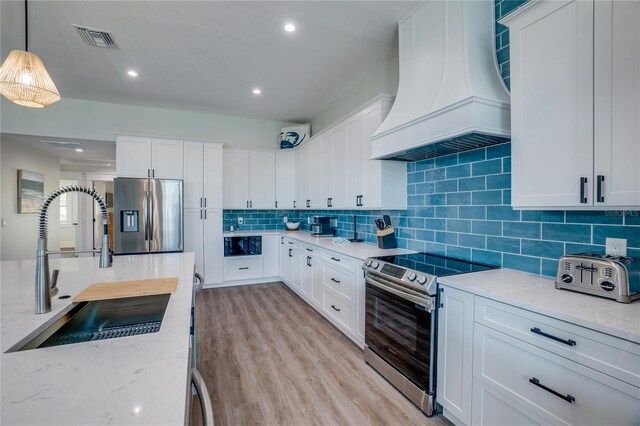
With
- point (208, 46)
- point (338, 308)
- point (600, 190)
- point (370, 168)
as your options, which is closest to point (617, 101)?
point (600, 190)

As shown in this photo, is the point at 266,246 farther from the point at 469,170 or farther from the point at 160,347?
the point at 160,347

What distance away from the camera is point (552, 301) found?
4.50ft

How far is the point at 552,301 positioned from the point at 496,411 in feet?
2.17

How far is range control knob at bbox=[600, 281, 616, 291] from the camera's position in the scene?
4.45 ft

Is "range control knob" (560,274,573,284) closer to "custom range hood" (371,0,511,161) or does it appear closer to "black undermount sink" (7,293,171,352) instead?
"custom range hood" (371,0,511,161)

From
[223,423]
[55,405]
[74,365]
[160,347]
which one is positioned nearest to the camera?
[55,405]

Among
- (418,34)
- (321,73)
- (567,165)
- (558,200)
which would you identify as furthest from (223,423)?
(321,73)

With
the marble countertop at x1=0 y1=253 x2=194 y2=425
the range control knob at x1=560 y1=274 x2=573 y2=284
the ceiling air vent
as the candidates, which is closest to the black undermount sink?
the marble countertop at x1=0 y1=253 x2=194 y2=425

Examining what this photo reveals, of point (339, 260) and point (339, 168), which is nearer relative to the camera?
point (339, 260)

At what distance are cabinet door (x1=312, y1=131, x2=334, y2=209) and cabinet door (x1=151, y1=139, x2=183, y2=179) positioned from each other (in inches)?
87.5

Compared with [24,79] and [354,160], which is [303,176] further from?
[24,79]

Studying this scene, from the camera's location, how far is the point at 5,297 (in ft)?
4.43

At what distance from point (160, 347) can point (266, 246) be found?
4.16 meters

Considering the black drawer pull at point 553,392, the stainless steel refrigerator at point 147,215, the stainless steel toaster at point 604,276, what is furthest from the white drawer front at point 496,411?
the stainless steel refrigerator at point 147,215
